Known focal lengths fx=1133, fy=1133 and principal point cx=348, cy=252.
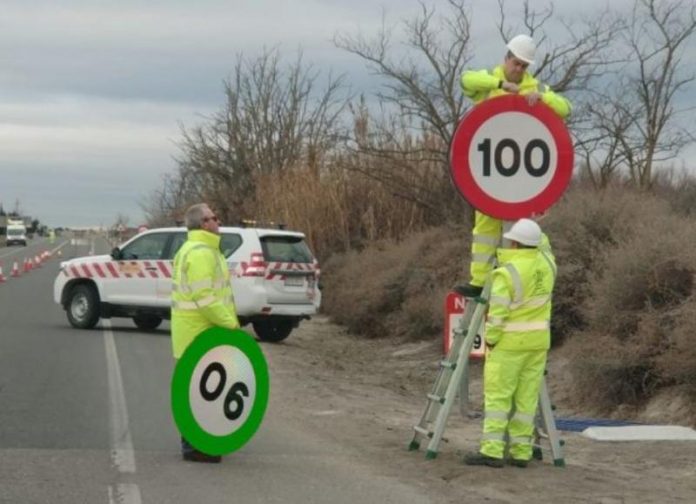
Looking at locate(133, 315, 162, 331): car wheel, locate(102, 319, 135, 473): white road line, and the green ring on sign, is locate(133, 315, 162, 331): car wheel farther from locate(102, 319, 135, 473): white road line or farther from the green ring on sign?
the green ring on sign

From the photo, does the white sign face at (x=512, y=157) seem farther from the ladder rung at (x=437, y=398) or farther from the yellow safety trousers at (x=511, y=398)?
the ladder rung at (x=437, y=398)

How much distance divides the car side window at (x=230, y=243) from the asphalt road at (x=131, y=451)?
4186 millimetres

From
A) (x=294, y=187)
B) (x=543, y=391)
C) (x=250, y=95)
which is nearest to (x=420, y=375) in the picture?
→ (x=543, y=391)

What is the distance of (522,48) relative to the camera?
7.80 m

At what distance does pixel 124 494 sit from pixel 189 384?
3.88 feet

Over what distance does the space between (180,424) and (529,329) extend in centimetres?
267

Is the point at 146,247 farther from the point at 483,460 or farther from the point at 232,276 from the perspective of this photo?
the point at 483,460

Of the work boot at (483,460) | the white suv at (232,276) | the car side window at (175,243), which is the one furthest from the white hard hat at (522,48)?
the car side window at (175,243)

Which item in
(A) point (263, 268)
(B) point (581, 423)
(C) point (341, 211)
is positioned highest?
(C) point (341, 211)

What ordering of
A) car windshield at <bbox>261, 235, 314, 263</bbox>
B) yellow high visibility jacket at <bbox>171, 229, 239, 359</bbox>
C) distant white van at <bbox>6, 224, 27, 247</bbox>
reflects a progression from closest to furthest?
yellow high visibility jacket at <bbox>171, 229, 239, 359</bbox> → car windshield at <bbox>261, 235, 314, 263</bbox> → distant white van at <bbox>6, 224, 27, 247</bbox>

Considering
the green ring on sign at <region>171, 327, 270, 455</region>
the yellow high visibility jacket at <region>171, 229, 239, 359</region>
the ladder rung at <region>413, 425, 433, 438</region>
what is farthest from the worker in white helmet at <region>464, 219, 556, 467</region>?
the yellow high visibility jacket at <region>171, 229, 239, 359</region>

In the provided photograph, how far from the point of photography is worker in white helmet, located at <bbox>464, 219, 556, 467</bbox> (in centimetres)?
795

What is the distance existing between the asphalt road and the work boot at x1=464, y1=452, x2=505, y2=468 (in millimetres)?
610

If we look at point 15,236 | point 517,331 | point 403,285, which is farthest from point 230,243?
point 15,236
